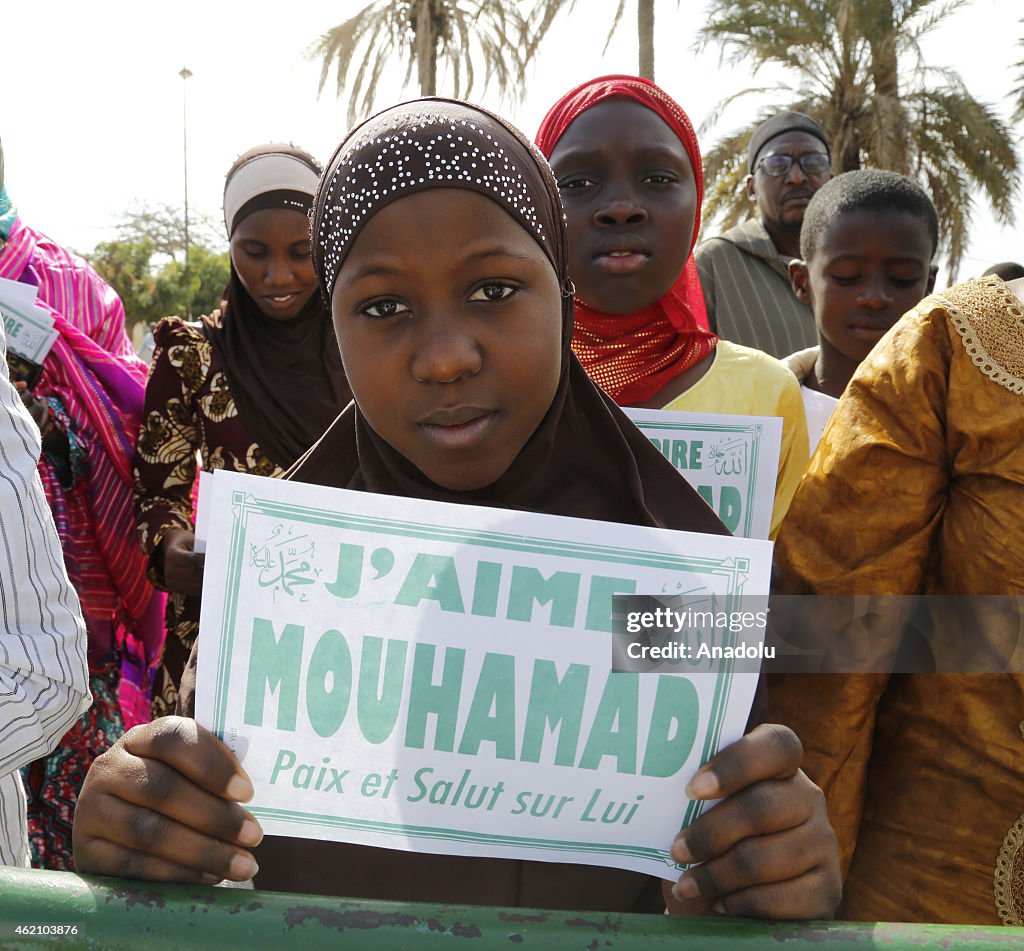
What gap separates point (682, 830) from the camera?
977 mm

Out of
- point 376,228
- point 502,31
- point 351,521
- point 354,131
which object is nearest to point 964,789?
point 351,521

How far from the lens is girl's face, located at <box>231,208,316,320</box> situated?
2.86 metres

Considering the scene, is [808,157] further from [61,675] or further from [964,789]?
[61,675]

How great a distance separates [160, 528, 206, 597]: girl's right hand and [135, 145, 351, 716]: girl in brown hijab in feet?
0.29

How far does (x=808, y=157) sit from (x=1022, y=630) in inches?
131

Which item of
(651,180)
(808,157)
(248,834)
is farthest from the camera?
(808,157)

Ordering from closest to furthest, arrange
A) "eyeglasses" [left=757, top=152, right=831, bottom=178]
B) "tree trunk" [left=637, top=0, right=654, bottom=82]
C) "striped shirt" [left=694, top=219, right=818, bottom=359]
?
"striped shirt" [left=694, top=219, right=818, bottom=359]
"eyeglasses" [left=757, top=152, right=831, bottom=178]
"tree trunk" [left=637, top=0, right=654, bottom=82]

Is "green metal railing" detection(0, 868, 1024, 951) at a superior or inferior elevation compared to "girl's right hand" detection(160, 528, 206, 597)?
inferior

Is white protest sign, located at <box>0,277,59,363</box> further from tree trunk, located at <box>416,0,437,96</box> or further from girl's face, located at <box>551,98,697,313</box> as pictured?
tree trunk, located at <box>416,0,437,96</box>

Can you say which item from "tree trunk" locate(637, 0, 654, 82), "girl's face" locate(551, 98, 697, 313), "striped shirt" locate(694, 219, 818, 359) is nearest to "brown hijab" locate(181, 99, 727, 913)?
"girl's face" locate(551, 98, 697, 313)

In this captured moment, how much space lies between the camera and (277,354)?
2977 mm

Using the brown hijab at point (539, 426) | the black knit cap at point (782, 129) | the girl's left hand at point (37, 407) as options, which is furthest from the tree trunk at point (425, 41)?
the brown hijab at point (539, 426)

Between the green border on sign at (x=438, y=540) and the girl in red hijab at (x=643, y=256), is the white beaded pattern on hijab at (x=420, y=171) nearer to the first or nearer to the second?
the green border on sign at (x=438, y=540)

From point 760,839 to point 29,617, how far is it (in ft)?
2.98
